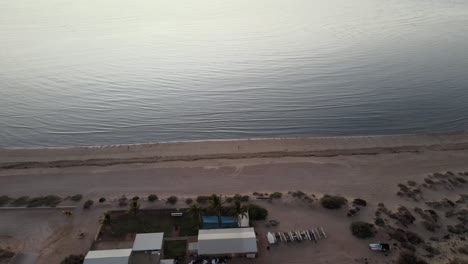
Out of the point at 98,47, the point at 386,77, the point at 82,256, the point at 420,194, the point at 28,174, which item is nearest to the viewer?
the point at 82,256

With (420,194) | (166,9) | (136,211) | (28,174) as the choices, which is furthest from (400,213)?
(166,9)

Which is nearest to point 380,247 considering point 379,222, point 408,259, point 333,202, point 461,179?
point 408,259

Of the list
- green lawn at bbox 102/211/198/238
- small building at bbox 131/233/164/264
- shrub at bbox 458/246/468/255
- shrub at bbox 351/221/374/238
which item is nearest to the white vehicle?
shrub at bbox 351/221/374/238

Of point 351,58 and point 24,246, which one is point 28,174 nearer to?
point 24,246

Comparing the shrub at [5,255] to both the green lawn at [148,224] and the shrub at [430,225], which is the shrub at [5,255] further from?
the shrub at [430,225]

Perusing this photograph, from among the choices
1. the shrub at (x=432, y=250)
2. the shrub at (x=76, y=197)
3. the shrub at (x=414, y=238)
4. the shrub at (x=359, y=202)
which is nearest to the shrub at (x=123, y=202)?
the shrub at (x=76, y=197)

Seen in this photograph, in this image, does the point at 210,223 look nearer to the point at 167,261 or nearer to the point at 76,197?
the point at 167,261
